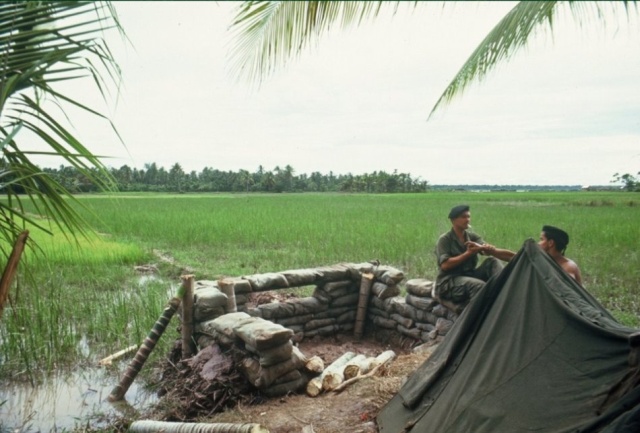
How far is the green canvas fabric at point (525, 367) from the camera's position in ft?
7.07

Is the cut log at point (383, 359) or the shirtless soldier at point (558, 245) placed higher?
the shirtless soldier at point (558, 245)

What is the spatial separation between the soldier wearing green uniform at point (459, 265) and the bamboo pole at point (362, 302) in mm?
1304

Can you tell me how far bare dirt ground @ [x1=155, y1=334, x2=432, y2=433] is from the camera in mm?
3389

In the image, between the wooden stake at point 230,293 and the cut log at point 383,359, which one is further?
the wooden stake at point 230,293

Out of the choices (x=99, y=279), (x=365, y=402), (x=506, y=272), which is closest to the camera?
(x=506, y=272)

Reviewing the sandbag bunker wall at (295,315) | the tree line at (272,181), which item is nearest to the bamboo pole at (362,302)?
the sandbag bunker wall at (295,315)

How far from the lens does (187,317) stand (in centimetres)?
463

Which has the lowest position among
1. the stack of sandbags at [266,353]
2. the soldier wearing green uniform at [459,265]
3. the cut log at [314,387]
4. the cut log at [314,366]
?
the cut log at [314,387]

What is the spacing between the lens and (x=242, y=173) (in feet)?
168

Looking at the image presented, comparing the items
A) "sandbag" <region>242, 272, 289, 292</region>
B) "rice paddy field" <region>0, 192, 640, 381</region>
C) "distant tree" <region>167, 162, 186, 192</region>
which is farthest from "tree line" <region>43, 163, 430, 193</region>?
"sandbag" <region>242, 272, 289, 292</region>

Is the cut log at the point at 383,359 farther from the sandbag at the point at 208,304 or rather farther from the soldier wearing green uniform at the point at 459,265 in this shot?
the sandbag at the point at 208,304

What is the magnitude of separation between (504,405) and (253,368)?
2.19m

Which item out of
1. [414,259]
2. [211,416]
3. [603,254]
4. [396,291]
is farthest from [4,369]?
[603,254]

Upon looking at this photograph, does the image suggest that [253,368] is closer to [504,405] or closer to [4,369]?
[504,405]
